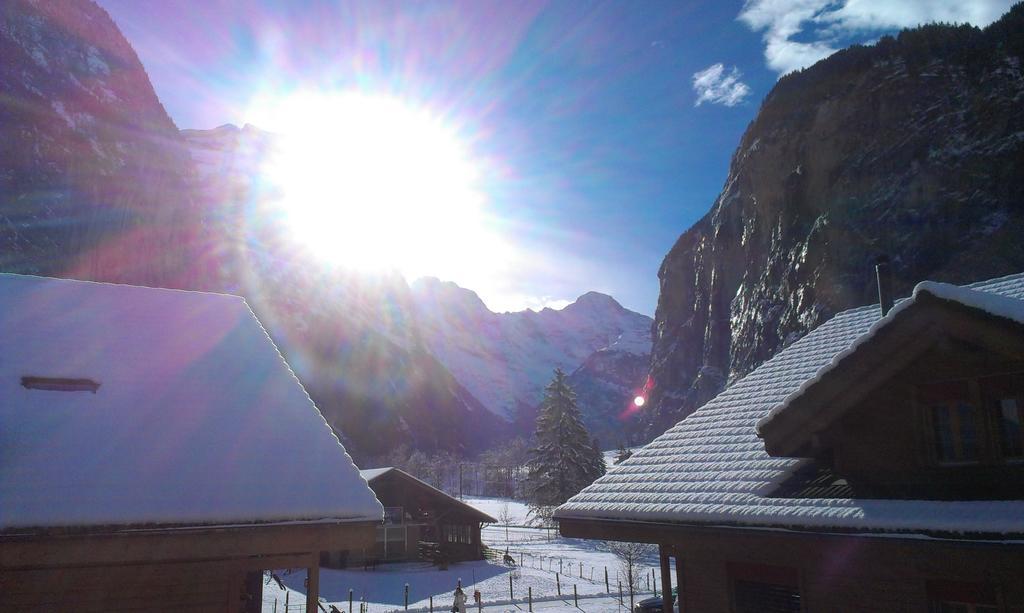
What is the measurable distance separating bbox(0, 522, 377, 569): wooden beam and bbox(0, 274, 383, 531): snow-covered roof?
0.12 metres

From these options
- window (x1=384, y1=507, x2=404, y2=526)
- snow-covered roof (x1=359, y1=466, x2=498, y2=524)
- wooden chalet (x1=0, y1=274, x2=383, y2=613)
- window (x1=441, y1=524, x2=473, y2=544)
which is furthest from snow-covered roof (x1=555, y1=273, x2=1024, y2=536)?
window (x1=441, y1=524, x2=473, y2=544)

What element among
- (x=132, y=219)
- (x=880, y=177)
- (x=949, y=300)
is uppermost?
(x=132, y=219)

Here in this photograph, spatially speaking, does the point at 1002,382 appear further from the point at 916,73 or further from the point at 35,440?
the point at 916,73

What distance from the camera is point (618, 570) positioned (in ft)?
102

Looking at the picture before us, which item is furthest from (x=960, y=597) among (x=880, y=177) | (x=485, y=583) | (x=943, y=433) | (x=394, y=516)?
(x=880, y=177)

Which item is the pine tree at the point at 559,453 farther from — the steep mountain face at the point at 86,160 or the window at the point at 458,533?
the steep mountain face at the point at 86,160

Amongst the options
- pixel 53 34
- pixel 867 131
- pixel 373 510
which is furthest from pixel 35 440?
pixel 53 34

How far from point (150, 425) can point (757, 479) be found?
24.0ft

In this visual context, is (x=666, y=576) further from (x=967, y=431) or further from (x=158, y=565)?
(x=158, y=565)

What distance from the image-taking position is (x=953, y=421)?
→ 6332 millimetres

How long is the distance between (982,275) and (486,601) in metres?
49.1

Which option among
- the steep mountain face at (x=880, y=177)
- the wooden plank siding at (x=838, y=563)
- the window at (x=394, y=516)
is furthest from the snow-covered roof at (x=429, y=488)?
the steep mountain face at (x=880, y=177)

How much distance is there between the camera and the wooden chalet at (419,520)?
36188 mm

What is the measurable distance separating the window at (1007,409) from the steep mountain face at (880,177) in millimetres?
50930
